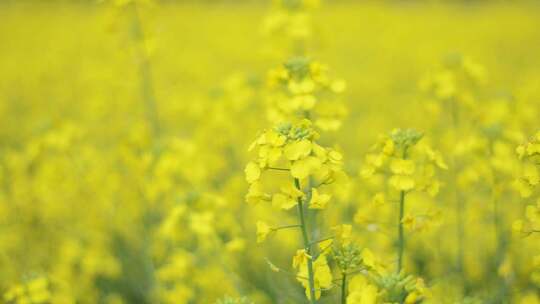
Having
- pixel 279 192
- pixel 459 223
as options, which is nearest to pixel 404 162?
pixel 459 223

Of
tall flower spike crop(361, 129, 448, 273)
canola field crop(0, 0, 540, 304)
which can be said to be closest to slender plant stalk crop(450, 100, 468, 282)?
canola field crop(0, 0, 540, 304)

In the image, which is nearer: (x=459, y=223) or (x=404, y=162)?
(x=404, y=162)

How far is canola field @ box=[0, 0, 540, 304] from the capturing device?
1.98 m

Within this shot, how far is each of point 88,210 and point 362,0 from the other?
17.0m

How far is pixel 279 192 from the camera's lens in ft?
15.2

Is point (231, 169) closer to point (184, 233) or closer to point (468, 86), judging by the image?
point (184, 233)

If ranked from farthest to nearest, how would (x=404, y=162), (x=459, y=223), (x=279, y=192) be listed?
1. (x=279, y=192)
2. (x=459, y=223)
3. (x=404, y=162)

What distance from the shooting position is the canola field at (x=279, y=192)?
1979 millimetres

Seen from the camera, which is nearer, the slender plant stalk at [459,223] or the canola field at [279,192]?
the canola field at [279,192]

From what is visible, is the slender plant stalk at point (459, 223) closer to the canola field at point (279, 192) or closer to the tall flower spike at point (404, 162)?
the canola field at point (279, 192)

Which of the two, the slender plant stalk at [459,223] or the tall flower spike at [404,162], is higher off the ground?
the tall flower spike at [404,162]

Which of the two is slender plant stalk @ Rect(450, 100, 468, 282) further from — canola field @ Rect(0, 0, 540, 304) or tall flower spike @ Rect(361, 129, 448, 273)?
tall flower spike @ Rect(361, 129, 448, 273)

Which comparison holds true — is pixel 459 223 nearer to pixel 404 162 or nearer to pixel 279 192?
pixel 404 162

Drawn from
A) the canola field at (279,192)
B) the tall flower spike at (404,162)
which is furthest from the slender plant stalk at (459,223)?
the tall flower spike at (404,162)
